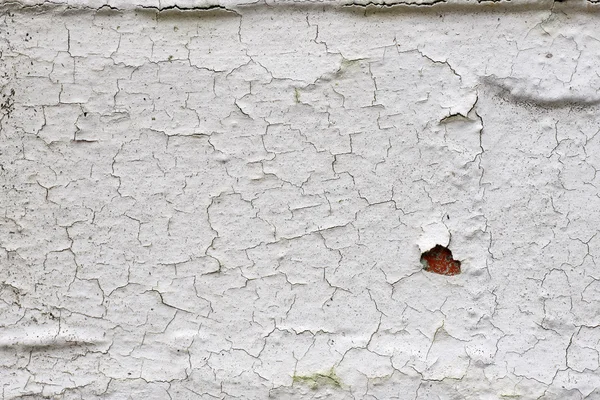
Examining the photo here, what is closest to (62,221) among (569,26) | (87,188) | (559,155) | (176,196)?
(87,188)

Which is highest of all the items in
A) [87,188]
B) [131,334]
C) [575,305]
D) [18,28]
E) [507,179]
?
[18,28]

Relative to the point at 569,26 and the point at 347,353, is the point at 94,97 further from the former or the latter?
the point at 569,26

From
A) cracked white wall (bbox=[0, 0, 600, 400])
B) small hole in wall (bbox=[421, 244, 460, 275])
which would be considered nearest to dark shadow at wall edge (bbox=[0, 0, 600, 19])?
cracked white wall (bbox=[0, 0, 600, 400])

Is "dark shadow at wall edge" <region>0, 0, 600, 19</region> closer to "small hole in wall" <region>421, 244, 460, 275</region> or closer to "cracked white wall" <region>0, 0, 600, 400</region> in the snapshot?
"cracked white wall" <region>0, 0, 600, 400</region>

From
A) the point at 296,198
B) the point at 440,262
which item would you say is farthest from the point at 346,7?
the point at 440,262

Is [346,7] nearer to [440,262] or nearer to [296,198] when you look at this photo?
[296,198]
